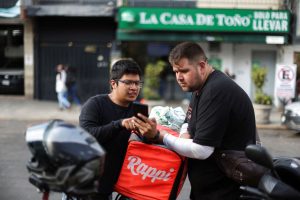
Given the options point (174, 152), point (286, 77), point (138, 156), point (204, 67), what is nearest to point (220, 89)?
point (204, 67)

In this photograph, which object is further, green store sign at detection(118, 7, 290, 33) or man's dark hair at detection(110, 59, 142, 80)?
green store sign at detection(118, 7, 290, 33)

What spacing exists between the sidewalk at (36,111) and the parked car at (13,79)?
0.30 meters

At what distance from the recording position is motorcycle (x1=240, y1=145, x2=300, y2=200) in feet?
8.90

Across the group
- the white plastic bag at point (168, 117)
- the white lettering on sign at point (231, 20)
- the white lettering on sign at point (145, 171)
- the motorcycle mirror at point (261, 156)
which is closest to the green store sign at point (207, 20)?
the white lettering on sign at point (231, 20)

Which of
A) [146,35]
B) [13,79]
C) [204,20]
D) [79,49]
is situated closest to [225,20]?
[204,20]

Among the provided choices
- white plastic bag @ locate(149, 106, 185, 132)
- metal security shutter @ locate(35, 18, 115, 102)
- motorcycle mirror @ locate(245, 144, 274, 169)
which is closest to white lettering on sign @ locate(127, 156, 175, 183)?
white plastic bag @ locate(149, 106, 185, 132)

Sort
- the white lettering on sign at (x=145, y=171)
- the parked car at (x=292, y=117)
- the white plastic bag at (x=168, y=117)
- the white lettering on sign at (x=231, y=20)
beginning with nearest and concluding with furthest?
the white lettering on sign at (x=145, y=171), the white plastic bag at (x=168, y=117), the parked car at (x=292, y=117), the white lettering on sign at (x=231, y=20)

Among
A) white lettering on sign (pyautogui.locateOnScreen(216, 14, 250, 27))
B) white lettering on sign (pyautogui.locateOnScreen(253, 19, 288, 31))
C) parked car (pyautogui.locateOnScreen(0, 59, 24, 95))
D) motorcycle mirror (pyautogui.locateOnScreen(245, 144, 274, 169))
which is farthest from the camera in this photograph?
parked car (pyautogui.locateOnScreen(0, 59, 24, 95))

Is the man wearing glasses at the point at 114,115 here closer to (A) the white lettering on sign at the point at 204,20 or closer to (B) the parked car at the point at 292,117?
(B) the parked car at the point at 292,117

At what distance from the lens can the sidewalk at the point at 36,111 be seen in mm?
16797

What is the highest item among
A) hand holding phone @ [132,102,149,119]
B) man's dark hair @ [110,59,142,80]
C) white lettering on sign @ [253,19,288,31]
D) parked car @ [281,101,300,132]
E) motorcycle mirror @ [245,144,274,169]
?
white lettering on sign @ [253,19,288,31]

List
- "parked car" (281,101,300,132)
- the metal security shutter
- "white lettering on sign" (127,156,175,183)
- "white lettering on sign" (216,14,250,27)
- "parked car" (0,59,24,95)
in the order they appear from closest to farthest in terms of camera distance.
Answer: "white lettering on sign" (127,156,175,183) < "parked car" (281,101,300,132) < "white lettering on sign" (216,14,250,27) < the metal security shutter < "parked car" (0,59,24,95)

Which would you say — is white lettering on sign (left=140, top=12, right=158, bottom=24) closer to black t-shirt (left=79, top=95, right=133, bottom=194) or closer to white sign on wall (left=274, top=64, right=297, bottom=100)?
white sign on wall (left=274, top=64, right=297, bottom=100)

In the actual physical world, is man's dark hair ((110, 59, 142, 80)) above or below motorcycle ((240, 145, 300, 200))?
above
